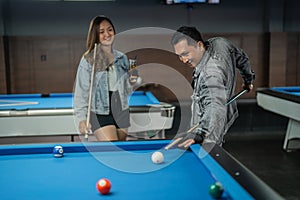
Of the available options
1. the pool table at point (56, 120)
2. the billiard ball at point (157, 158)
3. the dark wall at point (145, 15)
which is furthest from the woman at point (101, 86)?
the dark wall at point (145, 15)

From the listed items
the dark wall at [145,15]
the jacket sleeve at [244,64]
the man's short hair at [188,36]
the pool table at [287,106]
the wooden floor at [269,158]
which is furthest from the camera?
the dark wall at [145,15]

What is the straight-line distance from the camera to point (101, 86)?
107 inches

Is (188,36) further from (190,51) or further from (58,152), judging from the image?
(58,152)

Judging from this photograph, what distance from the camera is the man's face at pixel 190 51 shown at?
212cm

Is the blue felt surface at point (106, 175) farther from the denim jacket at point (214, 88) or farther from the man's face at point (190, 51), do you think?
the man's face at point (190, 51)

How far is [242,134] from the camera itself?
548 cm

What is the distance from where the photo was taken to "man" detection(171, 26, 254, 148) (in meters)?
1.97

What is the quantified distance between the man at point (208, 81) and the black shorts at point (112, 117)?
637 millimetres

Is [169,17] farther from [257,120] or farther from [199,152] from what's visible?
[199,152]

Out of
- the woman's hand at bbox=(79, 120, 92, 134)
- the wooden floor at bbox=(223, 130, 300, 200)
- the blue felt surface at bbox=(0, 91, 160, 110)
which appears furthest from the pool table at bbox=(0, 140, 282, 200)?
→ the wooden floor at bbox=(223, 130, 300, 200)

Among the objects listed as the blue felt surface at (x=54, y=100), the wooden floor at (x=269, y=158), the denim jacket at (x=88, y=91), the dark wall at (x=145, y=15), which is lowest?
the wooden floor at (x=269, y=158)

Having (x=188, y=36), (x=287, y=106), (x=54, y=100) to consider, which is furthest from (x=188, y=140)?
(x=287, y=106)

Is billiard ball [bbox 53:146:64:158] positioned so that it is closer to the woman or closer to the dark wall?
the woman

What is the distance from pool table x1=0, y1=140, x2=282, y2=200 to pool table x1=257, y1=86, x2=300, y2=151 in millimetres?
2421
